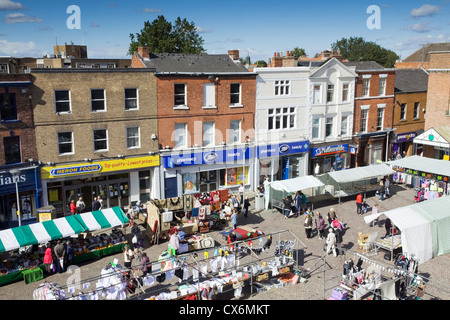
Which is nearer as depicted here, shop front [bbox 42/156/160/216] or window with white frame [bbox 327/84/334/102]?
shop front [bbox 42/156/160/216]

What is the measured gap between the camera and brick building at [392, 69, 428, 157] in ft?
137

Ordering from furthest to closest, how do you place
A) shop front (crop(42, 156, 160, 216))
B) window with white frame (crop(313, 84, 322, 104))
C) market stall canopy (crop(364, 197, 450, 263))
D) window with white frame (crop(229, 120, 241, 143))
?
window with white frame (crop(313, 84, 322, 104)) < window with white frame (crop(229, 120, 241, 143)) < shop front (crop(42, 156, 160, 216)) < market stall canopy (crop(364, 197, 450, 263))

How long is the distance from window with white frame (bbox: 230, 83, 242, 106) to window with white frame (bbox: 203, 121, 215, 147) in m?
2.49

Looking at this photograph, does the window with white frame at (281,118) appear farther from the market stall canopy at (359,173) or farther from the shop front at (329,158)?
the market stall canopy at (359,173)

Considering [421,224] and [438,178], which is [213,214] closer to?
[421,224]

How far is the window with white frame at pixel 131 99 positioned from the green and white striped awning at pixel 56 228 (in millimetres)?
8726

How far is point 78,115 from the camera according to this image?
86.4 ft

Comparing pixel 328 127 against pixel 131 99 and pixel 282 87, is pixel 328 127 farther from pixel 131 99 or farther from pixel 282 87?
pixel 131 99

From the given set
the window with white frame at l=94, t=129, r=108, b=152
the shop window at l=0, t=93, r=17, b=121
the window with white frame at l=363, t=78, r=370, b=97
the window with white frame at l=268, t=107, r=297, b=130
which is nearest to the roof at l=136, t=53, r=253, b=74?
the window with white frame at l=268, t=107, r=297, b=130

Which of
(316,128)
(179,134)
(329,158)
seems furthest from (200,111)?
(329,158)

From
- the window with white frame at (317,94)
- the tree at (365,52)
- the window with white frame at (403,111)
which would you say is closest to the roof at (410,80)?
the window with white frame at (403,111)

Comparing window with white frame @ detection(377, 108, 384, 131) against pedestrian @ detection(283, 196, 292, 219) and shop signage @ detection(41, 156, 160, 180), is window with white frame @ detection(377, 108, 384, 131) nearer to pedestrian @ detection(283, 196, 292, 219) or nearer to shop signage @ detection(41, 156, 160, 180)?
pedestrian @ detection(283, 196, 292, 219)

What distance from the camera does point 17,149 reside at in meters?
24.8

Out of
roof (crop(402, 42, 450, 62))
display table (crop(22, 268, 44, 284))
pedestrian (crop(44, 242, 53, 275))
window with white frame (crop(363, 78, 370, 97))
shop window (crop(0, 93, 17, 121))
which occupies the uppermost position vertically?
roof (crop(402, 42, 450, 62))
